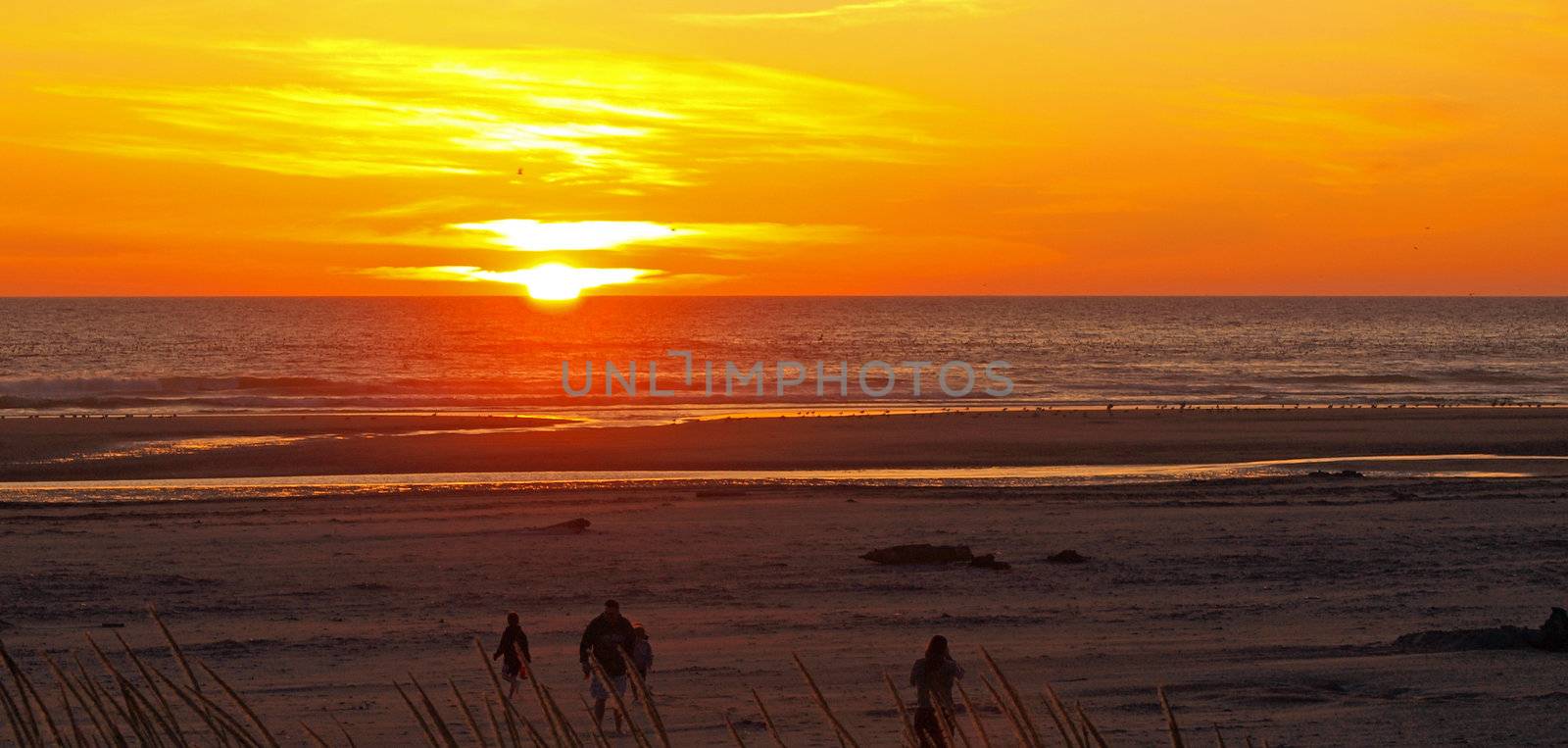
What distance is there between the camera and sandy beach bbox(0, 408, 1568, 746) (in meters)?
13.2

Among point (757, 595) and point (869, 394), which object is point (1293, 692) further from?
point (869, 394)

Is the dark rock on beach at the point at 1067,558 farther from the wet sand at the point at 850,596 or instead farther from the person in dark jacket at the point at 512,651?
the person in dark jacket at the point at 512,651

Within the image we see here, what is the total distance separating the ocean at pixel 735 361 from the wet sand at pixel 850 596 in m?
31.0

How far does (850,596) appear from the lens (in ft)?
60.5

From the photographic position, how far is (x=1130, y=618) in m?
17.0

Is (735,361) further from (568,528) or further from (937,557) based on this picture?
(937,557)

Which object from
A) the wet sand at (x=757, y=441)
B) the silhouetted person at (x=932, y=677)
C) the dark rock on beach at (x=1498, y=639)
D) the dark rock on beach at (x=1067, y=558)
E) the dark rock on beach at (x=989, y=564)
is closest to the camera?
the silhouetted person at (x=932, y=677)

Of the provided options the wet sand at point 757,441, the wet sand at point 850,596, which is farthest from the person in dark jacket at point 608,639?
the wet sand at point 757,441

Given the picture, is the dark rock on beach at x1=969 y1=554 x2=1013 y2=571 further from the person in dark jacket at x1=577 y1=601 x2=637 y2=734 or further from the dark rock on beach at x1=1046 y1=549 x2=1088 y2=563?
the person in dark jacket at x1=577 y1=601 x2=637 y2=734

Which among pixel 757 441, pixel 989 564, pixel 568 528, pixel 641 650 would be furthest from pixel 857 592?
pixel 757 441

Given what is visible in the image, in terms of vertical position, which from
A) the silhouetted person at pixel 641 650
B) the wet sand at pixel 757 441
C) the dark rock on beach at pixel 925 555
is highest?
the silhouetted person at pixel 641 650

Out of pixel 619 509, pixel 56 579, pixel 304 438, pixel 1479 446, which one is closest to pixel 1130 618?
pixel 619 509

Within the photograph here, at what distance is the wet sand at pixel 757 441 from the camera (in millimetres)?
37344

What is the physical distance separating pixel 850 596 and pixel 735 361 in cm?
8391
